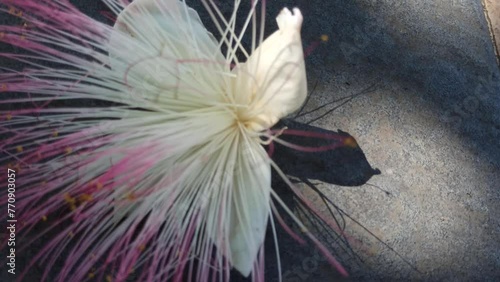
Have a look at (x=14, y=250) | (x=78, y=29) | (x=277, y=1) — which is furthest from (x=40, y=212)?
(x=277, y=1)

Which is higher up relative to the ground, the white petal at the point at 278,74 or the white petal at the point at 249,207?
the white petal at the point at 278,74

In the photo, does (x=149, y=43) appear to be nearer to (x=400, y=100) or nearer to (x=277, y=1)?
(x=277, y=1)

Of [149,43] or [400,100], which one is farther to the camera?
[400,100]

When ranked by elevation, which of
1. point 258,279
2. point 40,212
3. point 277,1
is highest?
point 277,1

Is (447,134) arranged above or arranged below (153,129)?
below

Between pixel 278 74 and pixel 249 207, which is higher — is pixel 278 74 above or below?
above
